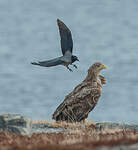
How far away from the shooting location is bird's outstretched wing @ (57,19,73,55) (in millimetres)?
19469

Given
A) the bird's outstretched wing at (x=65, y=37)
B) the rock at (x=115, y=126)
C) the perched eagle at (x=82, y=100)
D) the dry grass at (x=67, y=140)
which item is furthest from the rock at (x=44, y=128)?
the bird's outstretched wing at (x=65, y=37)

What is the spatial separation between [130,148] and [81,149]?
0.83 meters

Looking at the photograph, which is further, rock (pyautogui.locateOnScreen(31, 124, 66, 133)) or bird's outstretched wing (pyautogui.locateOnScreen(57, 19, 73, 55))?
bird's outstretched wing (pyautogui.locateOnScreen(57, 19, 73, 55))

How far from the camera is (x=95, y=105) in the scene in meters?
19.5

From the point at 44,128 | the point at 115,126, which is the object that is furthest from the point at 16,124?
the point at 115,126

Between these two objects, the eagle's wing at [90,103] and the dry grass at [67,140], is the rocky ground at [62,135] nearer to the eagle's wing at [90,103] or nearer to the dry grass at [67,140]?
the dry grass at [67,140]

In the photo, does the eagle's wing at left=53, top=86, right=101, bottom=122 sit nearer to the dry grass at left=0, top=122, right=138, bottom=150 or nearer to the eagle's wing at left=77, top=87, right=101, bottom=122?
the eagle's wing at left=77, top=87, right=101, bottom=122

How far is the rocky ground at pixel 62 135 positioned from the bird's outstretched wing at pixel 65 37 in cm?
296

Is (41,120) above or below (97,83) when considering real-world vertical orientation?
below

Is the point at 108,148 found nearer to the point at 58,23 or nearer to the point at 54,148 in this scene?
the point at 54,148

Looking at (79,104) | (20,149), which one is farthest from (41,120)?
(20,149)

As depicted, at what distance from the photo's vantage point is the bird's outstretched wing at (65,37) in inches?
766

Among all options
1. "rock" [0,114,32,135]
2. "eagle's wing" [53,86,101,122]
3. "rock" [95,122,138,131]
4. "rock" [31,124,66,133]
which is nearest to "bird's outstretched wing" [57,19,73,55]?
"eagle's wing" [53,86,101,122]

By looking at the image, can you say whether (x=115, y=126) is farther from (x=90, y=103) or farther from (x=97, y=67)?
(x=97, y=67)
